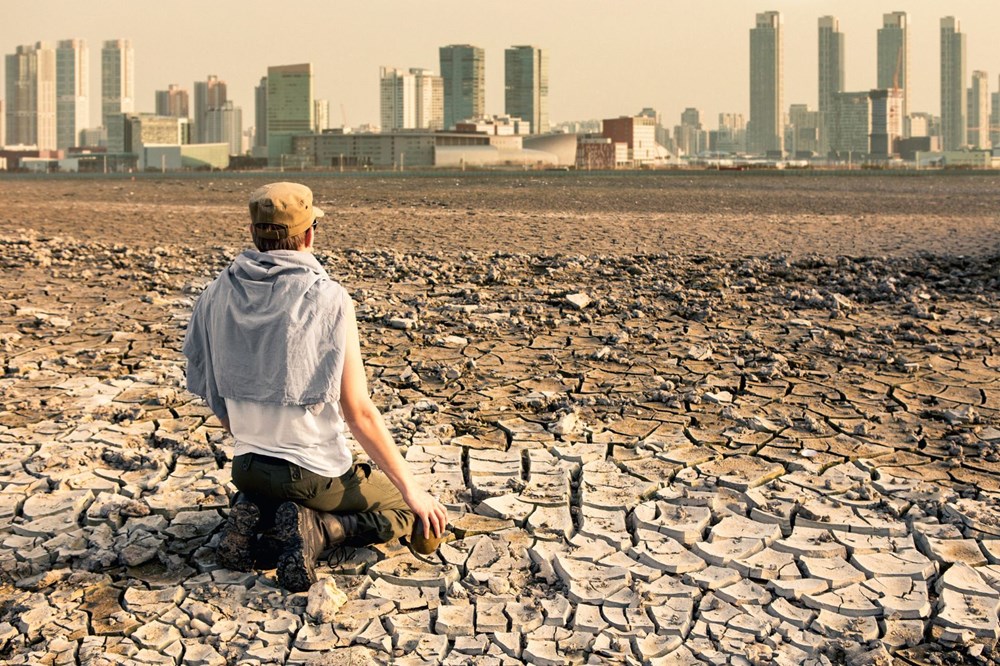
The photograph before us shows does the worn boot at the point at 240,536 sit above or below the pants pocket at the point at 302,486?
below

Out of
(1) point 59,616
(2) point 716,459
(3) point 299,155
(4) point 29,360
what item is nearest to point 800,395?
(2) point 716,459

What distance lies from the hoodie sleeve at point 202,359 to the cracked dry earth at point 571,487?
0.64 m

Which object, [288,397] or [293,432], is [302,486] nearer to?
[293,432]

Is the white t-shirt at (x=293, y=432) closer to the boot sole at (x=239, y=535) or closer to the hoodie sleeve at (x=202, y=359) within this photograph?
the hoodie sleeve at (x=202, y=359)

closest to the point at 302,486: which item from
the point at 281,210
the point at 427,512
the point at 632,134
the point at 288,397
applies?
the point at 288,397

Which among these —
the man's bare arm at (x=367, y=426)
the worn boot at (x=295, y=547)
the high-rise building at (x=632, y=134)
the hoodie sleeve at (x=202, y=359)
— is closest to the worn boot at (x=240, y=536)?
the worn boot at (x=295, y=547)

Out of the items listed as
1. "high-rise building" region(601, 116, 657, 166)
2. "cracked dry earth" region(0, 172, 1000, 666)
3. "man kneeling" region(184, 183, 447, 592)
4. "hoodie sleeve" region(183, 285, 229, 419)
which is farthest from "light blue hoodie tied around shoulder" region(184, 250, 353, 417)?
"high-rise building" region(601, 116, 657, 166)

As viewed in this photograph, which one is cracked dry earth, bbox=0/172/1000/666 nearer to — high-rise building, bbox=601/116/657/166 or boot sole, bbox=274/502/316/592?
→ boot sole, bbox=274/502/316/592

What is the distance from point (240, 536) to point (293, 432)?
430mm

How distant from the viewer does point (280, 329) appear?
3871 millimetres

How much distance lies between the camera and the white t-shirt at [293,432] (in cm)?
398

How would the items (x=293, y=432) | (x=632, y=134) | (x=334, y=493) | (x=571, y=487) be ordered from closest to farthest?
(x=293, y=432), (x=334, y=493), (x=571, y=487), (x=632, y=134)

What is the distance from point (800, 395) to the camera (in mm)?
6996

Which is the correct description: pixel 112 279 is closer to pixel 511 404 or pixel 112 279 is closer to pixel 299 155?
pixel 511 404
